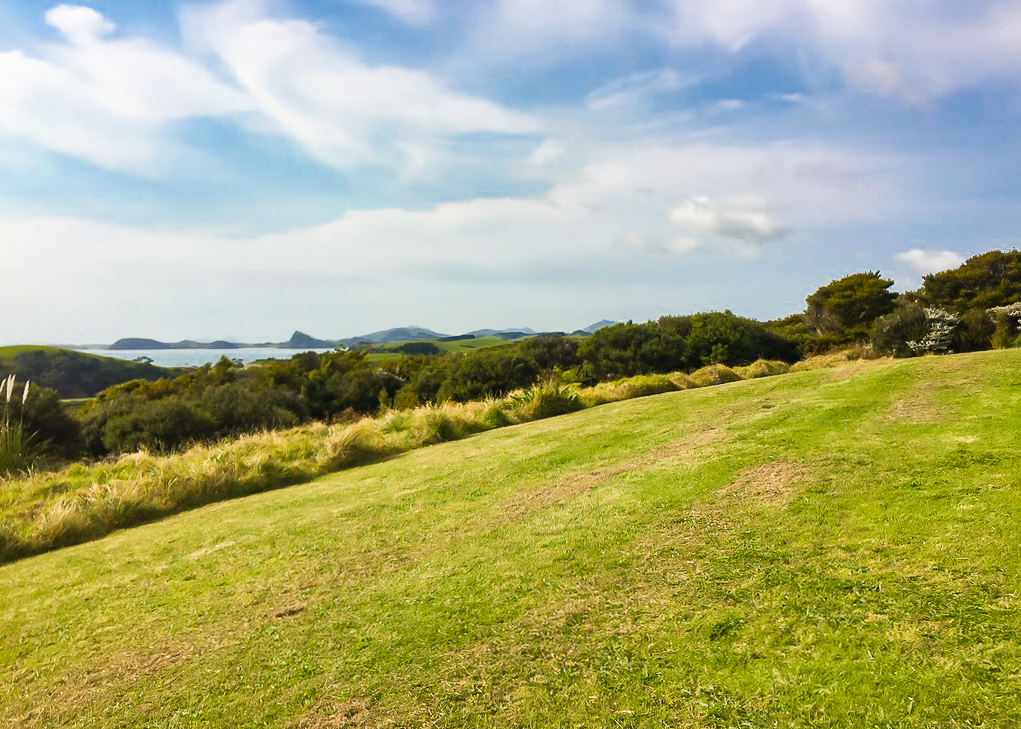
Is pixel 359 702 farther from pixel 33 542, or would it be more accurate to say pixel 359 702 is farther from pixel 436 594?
pixel 33 542

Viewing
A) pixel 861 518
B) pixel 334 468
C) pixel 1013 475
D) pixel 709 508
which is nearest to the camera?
pixel 861 518

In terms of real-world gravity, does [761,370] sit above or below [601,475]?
above

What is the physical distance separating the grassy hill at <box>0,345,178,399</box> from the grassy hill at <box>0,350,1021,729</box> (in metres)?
50.6

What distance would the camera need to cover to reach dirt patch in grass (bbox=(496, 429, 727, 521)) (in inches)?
223

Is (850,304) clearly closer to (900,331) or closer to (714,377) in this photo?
(900,331)

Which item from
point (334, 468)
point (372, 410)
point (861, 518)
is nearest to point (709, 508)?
point (861, 518)

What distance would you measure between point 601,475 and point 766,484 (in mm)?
1825

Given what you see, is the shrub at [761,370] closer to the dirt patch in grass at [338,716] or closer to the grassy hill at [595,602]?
the grassy hill at [595,602]

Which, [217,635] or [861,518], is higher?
[861,518]

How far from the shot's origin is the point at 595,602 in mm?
3436

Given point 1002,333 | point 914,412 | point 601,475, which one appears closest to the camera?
point 601,475

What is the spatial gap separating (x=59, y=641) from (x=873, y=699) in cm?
483

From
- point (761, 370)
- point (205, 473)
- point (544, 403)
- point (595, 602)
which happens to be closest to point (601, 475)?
point (595, 602)

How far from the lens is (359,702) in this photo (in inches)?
111
